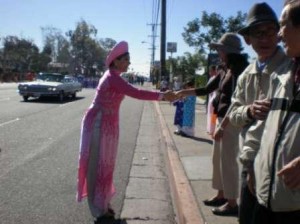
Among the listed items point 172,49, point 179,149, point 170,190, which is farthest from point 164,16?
point 170,190

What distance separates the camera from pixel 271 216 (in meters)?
2.73

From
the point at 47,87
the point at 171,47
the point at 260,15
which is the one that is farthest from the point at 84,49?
the point at 260,15

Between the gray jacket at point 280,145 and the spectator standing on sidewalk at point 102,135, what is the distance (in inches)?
111

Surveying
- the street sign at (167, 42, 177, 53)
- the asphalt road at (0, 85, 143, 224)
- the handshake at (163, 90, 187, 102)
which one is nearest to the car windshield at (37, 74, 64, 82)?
the street sign at (167, 42, 177, 53)

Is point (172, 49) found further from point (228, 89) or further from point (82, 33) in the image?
point (82, 33)

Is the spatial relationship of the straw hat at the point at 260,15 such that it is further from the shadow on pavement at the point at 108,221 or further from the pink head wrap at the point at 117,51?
the shadow on pavement at the point at 108,221

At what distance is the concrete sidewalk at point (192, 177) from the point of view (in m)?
5.40

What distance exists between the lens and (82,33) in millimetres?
104188

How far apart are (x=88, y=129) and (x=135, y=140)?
732 cm

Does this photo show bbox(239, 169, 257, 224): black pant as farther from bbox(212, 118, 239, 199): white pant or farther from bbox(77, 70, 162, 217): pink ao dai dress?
bbox(77, 70, 162, 217): pink ao dai dress

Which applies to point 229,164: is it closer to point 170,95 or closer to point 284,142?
point 170,95

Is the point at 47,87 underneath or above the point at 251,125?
underneath

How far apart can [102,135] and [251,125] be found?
257 centimetres

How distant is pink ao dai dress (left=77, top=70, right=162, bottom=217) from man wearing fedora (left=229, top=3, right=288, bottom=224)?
209cm
